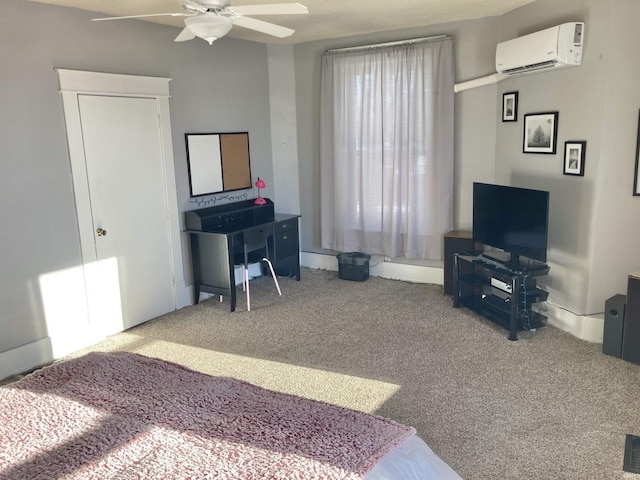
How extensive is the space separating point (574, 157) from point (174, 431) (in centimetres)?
345

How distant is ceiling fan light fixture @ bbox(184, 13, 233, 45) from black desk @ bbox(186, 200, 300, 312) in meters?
2.16

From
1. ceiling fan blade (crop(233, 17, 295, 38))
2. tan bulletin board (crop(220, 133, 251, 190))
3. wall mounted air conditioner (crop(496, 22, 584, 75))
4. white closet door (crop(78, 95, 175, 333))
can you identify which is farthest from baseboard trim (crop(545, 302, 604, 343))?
white closet door (crop(78, 95, 175, 333))

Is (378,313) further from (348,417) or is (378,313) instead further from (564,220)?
(348,417)

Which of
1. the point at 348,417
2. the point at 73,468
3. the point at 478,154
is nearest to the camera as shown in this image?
the point at 73,468

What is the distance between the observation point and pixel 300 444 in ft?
5.18

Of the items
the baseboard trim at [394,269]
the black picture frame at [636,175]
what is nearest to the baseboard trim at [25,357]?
the baseboard trim at [394,269]

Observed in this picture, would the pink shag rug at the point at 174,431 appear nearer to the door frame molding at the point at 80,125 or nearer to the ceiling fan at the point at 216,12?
the ceiling fan at the point at 216,12

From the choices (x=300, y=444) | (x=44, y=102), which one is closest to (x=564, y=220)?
(x=300, y=444)

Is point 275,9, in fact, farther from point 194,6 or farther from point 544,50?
point 544,50

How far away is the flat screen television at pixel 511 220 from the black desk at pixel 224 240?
6.43 feet

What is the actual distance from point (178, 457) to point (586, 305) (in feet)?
11.1

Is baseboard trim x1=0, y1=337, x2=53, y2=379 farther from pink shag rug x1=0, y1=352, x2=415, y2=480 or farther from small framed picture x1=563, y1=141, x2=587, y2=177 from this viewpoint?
small framed picture x1=563, y1=141, x2=587, y2=177

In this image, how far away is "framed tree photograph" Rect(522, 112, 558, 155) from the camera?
13.3ft

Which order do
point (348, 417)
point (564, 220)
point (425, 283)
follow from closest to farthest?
point (348, 417) → point (564, 220) → point (425, 283)
